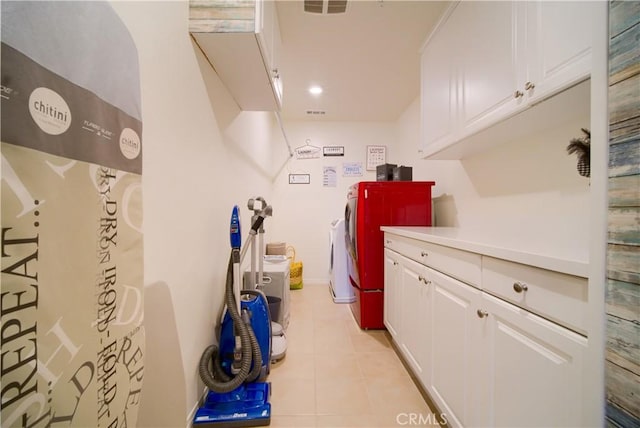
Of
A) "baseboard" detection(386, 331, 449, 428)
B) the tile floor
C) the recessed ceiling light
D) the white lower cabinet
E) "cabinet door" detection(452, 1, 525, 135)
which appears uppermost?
the recessed ceiling light

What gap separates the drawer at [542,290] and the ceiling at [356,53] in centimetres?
184

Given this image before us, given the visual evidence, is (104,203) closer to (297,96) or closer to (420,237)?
(420,237)

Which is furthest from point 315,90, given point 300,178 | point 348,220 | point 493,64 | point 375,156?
point 493,64

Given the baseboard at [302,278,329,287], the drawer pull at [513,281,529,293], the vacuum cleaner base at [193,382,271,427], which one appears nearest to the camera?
the drawer pull at [513,281,529,293]

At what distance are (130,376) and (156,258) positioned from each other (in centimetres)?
43

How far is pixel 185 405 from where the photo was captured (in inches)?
42.4

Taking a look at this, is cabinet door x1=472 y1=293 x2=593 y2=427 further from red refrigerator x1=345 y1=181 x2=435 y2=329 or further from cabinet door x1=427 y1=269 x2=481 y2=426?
red refrigerator x1=345 y1=181 x2=435 y2=329

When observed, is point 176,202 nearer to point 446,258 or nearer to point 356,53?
point 446,258

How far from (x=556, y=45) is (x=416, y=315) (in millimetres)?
1410

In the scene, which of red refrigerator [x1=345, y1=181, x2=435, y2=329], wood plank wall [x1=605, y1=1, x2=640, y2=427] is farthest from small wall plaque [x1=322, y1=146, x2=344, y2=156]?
wood plank wall [x1=605, y1=1, x2=640, y2=427]

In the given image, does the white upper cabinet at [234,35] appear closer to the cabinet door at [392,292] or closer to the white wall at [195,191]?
the white wall at [195,191]

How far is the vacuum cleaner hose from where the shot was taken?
1209 millimetres

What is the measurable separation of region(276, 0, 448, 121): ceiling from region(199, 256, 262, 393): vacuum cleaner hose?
78.6 inches

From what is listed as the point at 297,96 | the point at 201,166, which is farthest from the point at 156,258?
the point at 297,96
